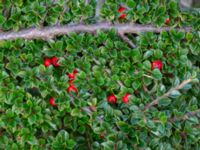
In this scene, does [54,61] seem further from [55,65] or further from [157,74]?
[157,74]

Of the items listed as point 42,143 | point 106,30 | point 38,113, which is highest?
point 106,30

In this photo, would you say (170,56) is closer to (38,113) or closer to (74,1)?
(74,1)

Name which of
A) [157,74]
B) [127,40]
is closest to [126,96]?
[157,74]

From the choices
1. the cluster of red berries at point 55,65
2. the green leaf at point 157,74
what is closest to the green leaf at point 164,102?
the green leaf at point 157,74

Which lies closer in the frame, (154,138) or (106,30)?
(154,138)

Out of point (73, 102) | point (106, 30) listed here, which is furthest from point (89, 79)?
point (106, 30)

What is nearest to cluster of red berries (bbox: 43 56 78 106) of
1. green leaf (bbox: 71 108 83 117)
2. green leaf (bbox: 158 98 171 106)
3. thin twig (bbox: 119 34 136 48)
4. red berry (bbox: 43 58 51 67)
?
red berry (bbox: 43 58 51 67)

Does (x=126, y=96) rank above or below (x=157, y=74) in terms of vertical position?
below
